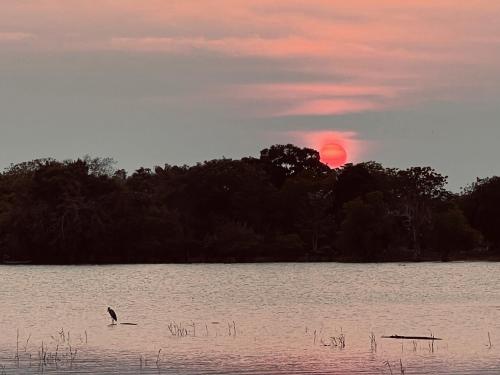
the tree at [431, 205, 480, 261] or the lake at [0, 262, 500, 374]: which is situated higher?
the tree at [431, 205, 480, 261]

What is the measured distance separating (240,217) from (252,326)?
106855mm

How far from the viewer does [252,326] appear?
5306 centimetres

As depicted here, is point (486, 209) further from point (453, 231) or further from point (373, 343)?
point (373, 343)

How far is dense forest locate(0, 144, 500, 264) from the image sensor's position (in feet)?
481

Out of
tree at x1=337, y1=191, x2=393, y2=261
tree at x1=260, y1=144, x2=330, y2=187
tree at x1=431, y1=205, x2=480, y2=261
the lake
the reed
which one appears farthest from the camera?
tree at x1=260, y1=144, x2=330, y2=187

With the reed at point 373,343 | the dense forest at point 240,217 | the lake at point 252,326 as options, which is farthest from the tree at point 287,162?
the reed at point 373,343

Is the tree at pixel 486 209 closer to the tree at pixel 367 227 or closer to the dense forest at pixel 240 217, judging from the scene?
the dense forest at pixel 240 217

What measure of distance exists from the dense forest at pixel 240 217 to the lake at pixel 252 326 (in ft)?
135

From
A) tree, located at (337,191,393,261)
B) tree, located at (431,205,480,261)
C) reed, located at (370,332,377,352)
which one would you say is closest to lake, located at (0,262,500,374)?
reed, located at (370,332,377,352)

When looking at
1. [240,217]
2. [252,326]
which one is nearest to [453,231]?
[240,217]

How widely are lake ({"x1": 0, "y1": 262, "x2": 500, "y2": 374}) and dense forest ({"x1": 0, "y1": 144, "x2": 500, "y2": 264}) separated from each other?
135 ft

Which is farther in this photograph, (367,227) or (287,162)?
(287,162)

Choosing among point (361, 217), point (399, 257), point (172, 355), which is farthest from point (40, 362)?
point (399, 257)

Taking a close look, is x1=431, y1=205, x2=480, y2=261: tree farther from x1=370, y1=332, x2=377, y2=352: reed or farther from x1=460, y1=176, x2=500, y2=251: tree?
x1=370, y1=332, x2=377, y2=352: reed
